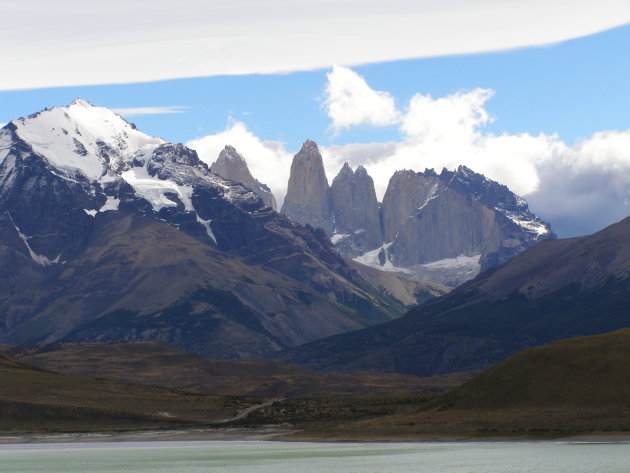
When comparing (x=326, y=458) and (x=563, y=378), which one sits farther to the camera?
(x=563, y=378)

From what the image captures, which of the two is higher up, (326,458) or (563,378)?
(563,378)

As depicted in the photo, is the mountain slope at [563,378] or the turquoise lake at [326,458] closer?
the turquoise lake at [326,458]

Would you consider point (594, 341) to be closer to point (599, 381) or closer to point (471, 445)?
point (599, 381)

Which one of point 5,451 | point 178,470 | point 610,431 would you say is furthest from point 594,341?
point 5,451

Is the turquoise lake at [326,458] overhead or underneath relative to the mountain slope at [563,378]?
underneath

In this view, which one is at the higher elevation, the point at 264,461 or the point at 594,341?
the point at 594,341

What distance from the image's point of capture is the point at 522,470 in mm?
122000

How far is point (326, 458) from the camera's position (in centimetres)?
15000

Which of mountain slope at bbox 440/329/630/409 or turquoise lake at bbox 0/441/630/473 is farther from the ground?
mountain slope at bbox 440/329/630/409

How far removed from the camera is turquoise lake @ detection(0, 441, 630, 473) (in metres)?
129

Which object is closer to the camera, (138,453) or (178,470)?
(178,470)

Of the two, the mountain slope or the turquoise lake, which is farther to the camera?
the mountain slope

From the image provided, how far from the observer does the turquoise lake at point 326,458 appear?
128875mm

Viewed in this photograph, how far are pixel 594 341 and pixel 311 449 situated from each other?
4967cm
